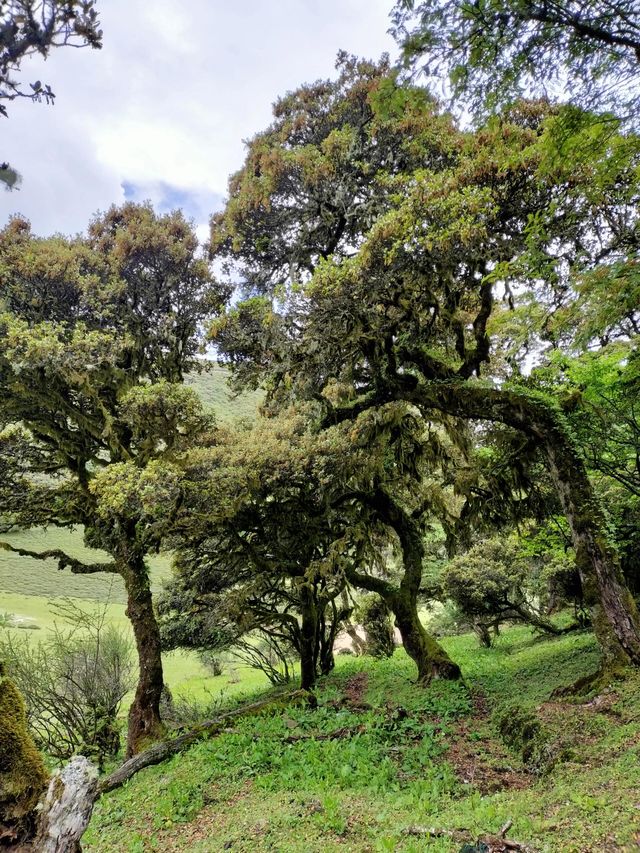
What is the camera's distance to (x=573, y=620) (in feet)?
56.5

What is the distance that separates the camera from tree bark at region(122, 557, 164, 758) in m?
10.5

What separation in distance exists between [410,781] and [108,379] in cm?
1042

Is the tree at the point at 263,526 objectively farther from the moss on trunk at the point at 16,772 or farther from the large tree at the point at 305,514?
the moss on trunk at the point at 16,772

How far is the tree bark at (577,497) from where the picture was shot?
7.28m

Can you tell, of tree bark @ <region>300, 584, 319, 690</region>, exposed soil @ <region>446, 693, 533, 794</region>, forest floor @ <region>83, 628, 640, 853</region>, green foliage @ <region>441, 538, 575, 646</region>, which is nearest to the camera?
forest floor @ <region>83, 628, 640, 853</region>

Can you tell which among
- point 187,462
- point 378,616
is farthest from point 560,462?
point 378,616

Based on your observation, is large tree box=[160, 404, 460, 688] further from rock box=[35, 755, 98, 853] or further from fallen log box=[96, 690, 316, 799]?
rock box=[35, 755, 98, 853]

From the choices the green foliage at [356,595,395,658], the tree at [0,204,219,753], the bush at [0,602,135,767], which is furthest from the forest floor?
the green foliage at [356,595,395,658]

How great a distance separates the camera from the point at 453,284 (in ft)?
29.6

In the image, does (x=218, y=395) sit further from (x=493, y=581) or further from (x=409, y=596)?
(x=409, y=596)

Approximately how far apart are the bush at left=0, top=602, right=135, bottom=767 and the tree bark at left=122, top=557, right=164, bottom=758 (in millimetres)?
873

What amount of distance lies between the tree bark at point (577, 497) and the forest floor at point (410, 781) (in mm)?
769

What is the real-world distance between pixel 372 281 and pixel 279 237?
11.9 feet

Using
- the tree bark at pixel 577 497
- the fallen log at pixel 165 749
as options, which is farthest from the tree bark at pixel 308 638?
the tree bark at pixel 577 497
